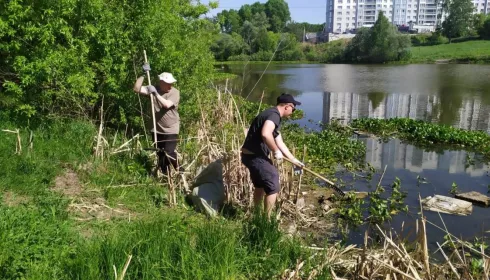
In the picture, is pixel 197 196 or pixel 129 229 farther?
pixel 197 196

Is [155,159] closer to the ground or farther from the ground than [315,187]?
farther from the ground

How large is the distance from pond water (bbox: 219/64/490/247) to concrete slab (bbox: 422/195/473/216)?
0.13 m

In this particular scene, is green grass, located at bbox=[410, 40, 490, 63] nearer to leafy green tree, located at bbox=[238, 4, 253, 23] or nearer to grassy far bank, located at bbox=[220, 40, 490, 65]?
grassy far bank, located at bbox=[220, 40, 490, 65]

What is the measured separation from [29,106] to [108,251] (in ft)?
17.2

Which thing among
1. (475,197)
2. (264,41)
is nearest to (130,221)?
(475,197)

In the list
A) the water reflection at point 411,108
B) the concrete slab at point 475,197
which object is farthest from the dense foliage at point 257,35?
the concrete slab at point 475,197

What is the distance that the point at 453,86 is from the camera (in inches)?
1179

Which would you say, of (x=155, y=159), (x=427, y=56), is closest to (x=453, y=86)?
(x=155, y=159)

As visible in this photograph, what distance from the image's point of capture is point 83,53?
8.08 m

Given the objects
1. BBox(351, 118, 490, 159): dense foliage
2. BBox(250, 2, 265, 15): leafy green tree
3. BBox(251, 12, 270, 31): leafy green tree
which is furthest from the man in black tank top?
BBox(250, 2, 265, 15): leafy green tree

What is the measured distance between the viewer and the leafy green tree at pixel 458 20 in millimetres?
80438

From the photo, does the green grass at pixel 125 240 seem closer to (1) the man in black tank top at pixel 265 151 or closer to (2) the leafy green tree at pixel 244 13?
(1) the man in black tank top at pixel 265 151

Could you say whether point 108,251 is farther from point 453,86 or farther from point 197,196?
point 453,86

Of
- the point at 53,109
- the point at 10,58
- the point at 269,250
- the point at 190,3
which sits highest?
the point at 190,3
